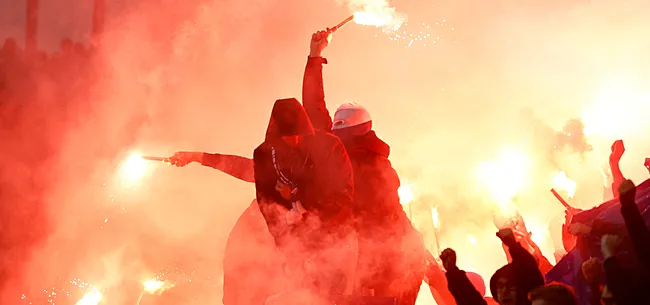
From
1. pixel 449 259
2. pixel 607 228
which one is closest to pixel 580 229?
pixel 607 228

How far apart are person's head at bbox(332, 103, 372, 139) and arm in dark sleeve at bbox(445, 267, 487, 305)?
1.73 metres

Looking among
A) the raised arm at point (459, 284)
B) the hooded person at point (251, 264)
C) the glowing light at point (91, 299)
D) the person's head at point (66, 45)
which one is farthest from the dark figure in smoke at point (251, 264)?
the person's head at point (66, 45)

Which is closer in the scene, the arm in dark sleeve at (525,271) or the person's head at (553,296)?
the person's head at (553,296)

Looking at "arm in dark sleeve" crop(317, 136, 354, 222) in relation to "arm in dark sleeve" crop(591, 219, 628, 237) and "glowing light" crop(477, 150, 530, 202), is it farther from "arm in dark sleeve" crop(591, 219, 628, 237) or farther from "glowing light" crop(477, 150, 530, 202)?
"glowing light" crop(477, 150, 530, 202)

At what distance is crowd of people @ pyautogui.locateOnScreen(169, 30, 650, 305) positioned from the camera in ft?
7.77

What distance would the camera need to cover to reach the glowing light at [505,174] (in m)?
12.1

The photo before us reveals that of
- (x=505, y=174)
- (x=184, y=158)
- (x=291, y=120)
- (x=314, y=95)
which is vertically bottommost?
(x=291, y=120)

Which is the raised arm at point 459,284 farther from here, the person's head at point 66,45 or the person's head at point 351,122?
the person's head at point 66,45

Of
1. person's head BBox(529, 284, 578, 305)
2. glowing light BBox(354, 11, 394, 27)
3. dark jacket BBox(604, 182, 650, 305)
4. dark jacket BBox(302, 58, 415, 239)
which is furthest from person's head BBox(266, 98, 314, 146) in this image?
glowing light BBox(354, 11, 394, 27)

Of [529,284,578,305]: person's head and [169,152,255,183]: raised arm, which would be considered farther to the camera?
[169,152,255,183]: raised arm

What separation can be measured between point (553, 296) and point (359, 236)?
6.51ft

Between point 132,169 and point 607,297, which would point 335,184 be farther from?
point 132,169

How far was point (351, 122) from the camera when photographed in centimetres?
419

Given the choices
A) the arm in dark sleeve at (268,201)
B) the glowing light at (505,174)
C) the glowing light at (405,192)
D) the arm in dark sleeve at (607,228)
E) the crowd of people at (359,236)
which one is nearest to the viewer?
the crowd of people at (359,236)
